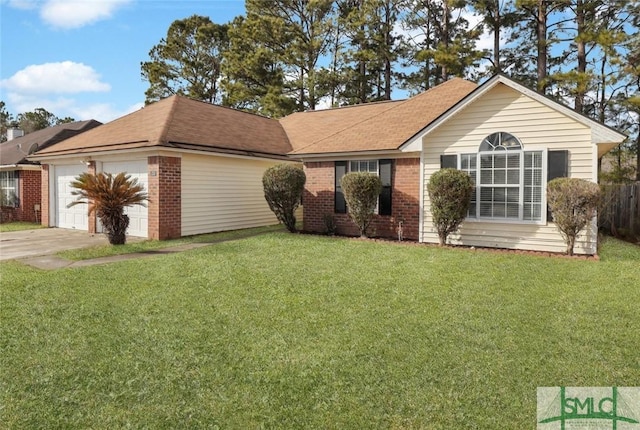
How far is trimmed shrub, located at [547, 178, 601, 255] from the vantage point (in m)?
8.48

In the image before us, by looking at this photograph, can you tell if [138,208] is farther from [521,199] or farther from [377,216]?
[521,199]

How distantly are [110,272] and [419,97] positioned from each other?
1184cm

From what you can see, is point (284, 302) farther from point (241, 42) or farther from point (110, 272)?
point (241, 42)

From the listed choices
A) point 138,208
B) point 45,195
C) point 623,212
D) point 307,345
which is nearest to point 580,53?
point 623,212

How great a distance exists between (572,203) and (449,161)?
3067 millimetres

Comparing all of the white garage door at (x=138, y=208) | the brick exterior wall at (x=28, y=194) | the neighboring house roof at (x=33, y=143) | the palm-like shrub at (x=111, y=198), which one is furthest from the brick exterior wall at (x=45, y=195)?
the palm-like shrub at (x=111, y=198)

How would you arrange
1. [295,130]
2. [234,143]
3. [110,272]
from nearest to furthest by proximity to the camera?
[110,272] → [234,143] → [295,130]

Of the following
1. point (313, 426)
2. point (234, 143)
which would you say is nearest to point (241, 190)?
point (234, 143)

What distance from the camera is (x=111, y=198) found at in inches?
→ 407

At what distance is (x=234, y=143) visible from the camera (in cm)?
1447

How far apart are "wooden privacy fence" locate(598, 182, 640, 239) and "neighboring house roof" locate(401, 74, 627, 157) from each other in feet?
12.9

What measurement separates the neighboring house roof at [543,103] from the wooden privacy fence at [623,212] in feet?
12.9

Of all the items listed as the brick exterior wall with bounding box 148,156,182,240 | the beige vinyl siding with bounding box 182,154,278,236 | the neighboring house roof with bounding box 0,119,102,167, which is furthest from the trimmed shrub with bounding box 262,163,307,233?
the neighboring house roof with bounding box 0,119,102,167

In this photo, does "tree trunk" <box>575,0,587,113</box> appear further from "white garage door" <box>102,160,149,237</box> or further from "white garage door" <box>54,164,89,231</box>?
"white garage door" <box>54,164,89,231</box>
